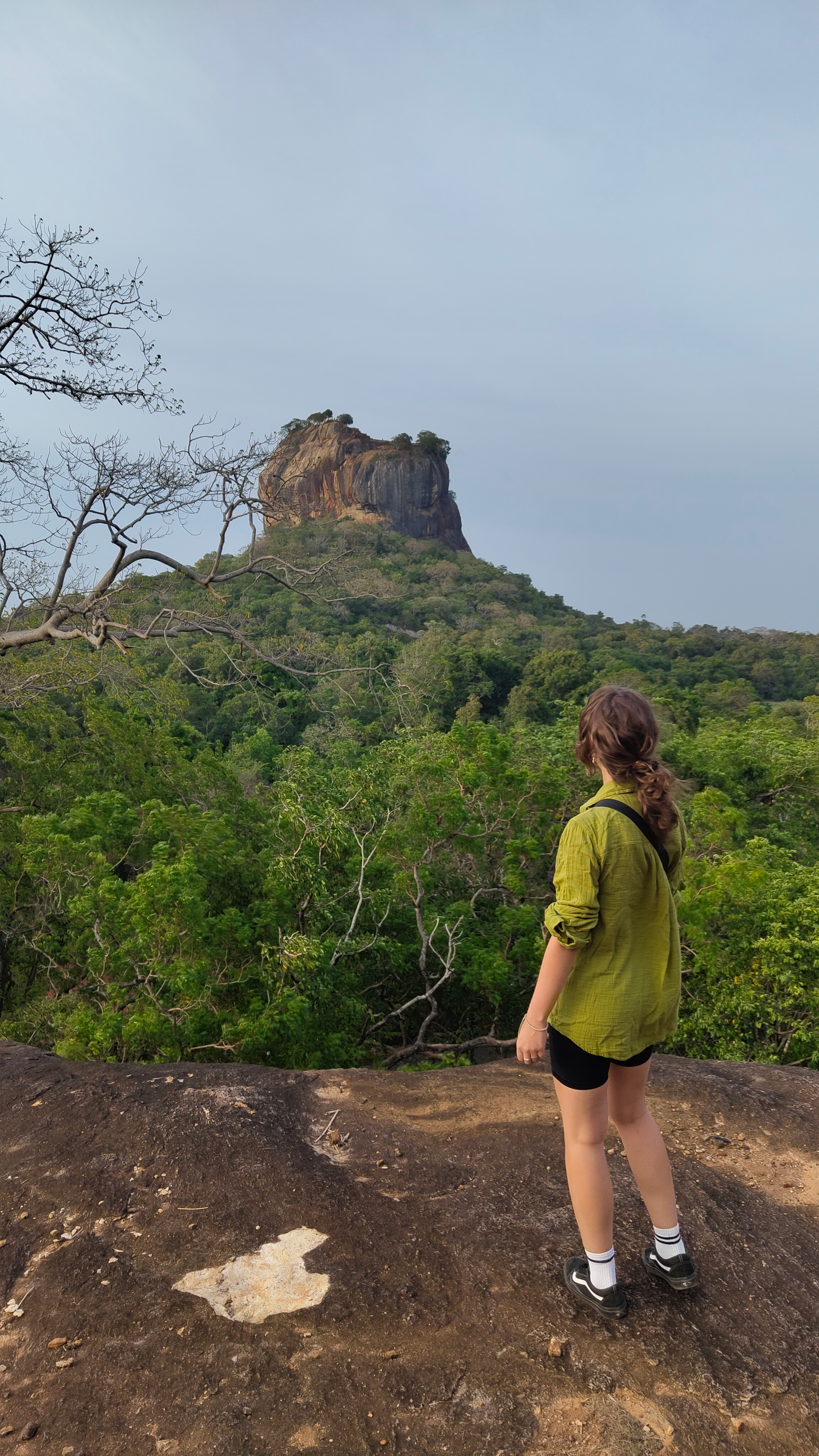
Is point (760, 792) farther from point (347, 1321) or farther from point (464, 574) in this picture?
point (464, 574)

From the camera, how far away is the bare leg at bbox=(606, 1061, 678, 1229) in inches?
86.6

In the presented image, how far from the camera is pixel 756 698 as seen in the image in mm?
36406

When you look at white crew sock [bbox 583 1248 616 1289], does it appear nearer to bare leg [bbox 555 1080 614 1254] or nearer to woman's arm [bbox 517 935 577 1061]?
bare leg [bbox 555 1080 614 1254]

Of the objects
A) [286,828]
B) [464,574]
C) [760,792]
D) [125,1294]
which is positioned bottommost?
[125,1294]

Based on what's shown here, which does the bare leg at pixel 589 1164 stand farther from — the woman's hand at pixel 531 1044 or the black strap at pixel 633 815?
the black strap at pixel 633 815

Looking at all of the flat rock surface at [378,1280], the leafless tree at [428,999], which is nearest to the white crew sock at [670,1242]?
the flat rock surface at [378,1280]

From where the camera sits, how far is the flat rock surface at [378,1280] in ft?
6.19

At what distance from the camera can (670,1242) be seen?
228 cm

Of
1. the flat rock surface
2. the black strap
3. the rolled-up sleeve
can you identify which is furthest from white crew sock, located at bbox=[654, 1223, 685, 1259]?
the black strap

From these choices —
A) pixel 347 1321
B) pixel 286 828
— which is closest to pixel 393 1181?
pixel 347 1321

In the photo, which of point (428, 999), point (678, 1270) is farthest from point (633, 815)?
point (428, 999)

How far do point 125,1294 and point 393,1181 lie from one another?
3.40ft

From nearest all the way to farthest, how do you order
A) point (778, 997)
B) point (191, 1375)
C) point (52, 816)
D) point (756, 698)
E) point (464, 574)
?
point (191, 1375), point (778, 997), point (52, 816), point (756, 698), point (464, 574)

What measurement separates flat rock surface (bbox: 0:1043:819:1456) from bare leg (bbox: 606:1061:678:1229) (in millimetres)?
276
